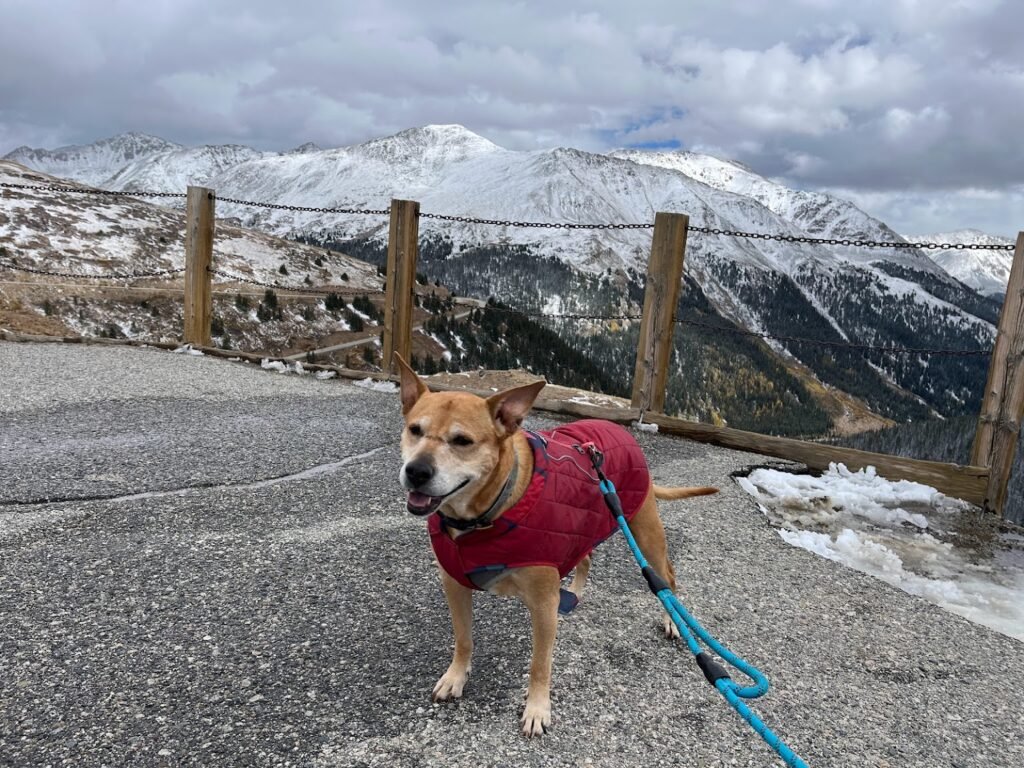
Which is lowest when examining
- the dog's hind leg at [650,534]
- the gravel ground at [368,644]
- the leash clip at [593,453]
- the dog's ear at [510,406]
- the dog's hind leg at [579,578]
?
the gravel ground at [368,644]

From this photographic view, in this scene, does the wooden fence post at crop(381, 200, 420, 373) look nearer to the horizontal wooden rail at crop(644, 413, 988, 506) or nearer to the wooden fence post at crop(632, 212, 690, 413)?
the wooden fence post at crop(632, 212, 690, 413)

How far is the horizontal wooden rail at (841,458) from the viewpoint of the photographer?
7.98m

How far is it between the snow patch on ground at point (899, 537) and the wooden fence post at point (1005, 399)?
551 mm

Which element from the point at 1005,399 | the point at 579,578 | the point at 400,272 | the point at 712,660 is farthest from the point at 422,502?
the point at 400,272

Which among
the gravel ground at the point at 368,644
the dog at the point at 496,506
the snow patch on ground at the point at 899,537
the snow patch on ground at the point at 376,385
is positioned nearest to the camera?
the dog at the point at 496,506

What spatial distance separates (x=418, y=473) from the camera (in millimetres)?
3105

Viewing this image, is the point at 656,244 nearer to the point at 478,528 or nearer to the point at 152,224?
the point at 478,528

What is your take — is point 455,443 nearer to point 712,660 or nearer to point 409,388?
point 409,388

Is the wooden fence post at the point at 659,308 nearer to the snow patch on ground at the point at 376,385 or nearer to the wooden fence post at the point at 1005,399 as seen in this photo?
the wooden fence post at the point at 1005,399

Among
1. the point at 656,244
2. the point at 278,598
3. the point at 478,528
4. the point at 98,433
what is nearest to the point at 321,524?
the point at 278,598

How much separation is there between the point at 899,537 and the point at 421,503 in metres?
5.83

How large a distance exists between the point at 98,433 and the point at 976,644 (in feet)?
28.9

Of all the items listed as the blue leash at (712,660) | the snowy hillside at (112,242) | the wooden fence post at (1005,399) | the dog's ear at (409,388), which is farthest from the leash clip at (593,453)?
the snowy hillside at (112,242)

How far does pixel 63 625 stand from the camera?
13.5 feet
